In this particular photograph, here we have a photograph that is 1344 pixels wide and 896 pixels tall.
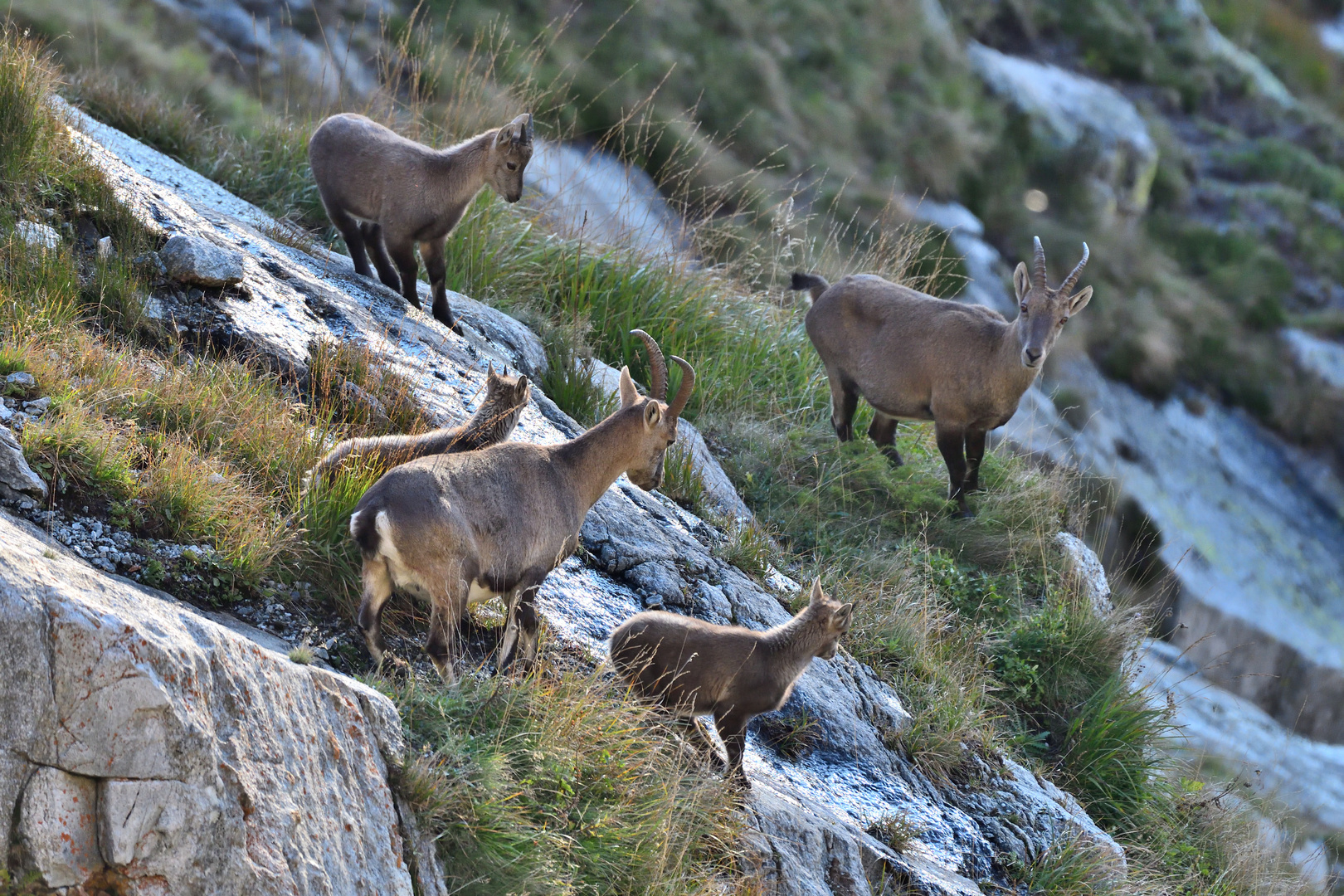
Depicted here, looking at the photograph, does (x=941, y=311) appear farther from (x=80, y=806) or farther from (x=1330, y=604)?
(x=1330, y=604)

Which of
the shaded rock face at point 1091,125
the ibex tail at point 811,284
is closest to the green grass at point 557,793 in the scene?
the ibex tail at point 811,284

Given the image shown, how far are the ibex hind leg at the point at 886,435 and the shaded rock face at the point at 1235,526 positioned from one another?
4.51 metres

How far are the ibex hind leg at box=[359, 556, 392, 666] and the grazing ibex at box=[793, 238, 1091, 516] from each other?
4851 mm

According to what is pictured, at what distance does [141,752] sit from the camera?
10.0 ft

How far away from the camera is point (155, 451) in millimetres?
4789

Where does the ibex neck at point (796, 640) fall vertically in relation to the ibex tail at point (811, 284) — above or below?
above

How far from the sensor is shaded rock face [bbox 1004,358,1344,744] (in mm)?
15125

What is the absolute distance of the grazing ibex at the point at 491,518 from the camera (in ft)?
13.9

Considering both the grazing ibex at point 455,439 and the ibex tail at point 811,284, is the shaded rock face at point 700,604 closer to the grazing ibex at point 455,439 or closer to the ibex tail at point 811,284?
the grazing ibex at point 455,439

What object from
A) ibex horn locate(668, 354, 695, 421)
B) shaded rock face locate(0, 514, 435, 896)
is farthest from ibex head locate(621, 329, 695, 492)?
shaded rock face locate(0, 514, 435, 896)

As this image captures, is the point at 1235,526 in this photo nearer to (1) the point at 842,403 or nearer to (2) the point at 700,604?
(1) the point at 842,403

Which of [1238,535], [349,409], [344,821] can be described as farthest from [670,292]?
[1238,535]

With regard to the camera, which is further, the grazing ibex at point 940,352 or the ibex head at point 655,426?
the grazing ibex at point 940,352

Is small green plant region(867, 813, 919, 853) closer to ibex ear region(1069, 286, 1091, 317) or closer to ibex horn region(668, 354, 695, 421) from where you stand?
ibex horn region(668, 354, 695, 421)
